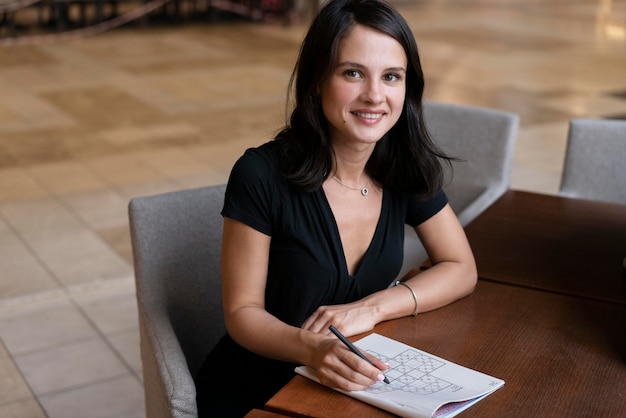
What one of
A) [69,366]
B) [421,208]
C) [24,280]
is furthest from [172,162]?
[421,208]

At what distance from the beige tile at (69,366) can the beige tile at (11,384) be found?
0.08ft

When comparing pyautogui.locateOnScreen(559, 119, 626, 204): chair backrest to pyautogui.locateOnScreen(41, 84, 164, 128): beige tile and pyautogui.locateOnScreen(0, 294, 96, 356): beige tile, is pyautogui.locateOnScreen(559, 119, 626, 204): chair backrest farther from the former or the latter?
pyautogui.locateOnScreen(41, 84, 164, 128): beige tile

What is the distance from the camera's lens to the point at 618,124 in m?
3.04

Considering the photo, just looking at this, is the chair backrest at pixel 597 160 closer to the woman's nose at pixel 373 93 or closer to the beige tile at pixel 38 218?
the woman's nose at pixel 373 93

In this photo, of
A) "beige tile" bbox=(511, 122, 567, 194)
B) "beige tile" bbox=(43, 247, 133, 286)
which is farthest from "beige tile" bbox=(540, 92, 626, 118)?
"beige tile" bbox=(43, 247, 133, 286)

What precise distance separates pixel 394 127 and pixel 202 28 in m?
9.41

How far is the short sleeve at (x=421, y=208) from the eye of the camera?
2098mm

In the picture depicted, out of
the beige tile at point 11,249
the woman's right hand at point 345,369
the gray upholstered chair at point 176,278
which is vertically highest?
the woman's right hand at point 345,369

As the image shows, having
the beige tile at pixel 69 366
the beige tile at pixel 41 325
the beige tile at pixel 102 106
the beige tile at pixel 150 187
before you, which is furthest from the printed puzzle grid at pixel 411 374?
the beige tile at pixel 102 106

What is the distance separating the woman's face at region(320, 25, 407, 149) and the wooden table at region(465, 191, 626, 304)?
0.49m

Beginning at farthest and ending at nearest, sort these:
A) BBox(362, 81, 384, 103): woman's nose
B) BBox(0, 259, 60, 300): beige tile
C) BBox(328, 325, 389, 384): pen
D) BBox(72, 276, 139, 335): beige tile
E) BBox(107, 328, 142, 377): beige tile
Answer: BBox(0, 259, 60, 300): beige tile < BBox(72, 276, 139, 335): beige tile < BBox(107, 328, 142, 377): beige tile < BBox(362, 81, 384, 103): woman's nose < BBox(328, 325, 389, 384): pen

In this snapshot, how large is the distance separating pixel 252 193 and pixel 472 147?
4.81 feet

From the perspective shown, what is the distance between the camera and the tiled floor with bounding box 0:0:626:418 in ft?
11.2

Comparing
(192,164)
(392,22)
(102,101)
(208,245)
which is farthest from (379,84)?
(102,101)
